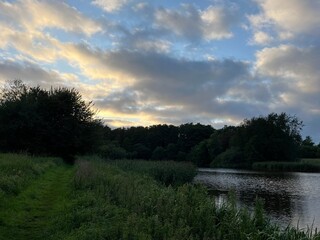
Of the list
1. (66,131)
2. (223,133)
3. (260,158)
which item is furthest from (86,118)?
(223,133)

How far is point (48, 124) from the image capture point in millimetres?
51625

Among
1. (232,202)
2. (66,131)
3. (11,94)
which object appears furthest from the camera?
(11,94)

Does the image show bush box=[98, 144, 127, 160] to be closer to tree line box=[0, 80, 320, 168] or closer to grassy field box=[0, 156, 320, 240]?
tree line box=[0, 80, 320, 168]

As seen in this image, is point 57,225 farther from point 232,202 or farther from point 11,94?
point 11,94

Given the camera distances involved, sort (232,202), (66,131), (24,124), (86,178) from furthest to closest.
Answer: (66,131), (24,124), (86,178), (232,202)

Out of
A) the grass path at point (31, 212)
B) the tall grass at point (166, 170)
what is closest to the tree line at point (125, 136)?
the tall grass at point (166, 170)

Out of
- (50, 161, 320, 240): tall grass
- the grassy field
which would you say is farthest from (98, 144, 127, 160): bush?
(50, 161, 320, 240): tall grass

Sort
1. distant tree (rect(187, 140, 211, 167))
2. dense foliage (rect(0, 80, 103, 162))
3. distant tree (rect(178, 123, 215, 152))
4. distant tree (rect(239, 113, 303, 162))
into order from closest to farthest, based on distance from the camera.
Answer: dense foliage (rect(0, 80, 103, 162)) < distant tree (rect(239, 113, 303, 162)) < distant tree (rect(187, 140, 211, 167)) < distant tree (rect(178, 123, 215, 152))

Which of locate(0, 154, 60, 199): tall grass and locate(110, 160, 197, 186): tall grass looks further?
locate(110, 160, 197, 186): tall grass

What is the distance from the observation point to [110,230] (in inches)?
366

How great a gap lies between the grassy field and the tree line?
103ft

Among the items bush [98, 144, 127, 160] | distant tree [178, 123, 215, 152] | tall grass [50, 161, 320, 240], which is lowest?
tall grass [50, 161, 320, 240]

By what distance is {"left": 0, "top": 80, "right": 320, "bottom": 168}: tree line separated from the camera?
49438mm

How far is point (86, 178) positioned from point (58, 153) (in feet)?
118
